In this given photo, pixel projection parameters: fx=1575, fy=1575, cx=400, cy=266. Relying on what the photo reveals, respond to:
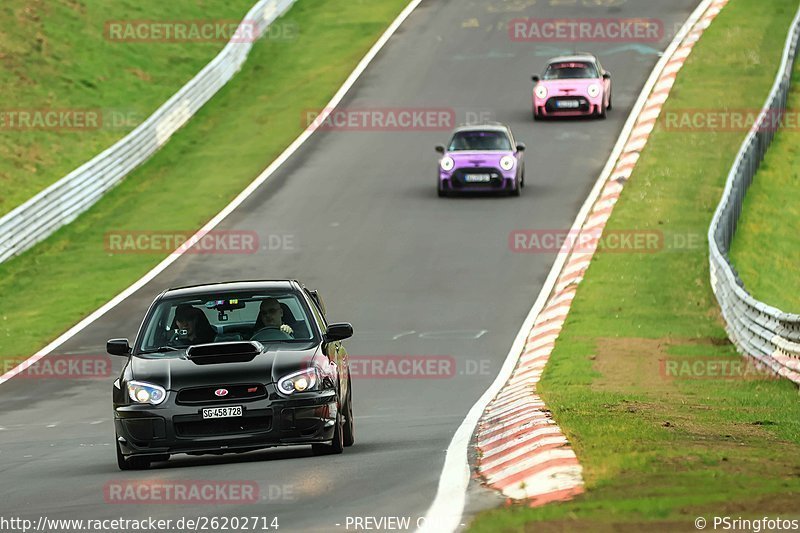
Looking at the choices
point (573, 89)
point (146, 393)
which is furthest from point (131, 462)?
point (573, 89)

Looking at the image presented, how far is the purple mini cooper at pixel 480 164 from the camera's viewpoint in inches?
1328

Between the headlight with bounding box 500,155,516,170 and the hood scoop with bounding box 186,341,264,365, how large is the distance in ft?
70.9

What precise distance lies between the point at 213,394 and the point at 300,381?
663 mm

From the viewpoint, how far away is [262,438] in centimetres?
1170

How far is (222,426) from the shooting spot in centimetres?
1170

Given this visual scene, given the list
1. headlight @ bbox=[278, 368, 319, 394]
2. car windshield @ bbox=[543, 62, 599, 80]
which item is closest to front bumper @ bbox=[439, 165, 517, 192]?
car windshield @ bbox=[543, 62, 599, 80]

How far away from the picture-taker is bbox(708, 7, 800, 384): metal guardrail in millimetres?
17656

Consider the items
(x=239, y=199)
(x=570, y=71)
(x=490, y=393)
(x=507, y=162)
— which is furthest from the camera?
(x=570, y=71)

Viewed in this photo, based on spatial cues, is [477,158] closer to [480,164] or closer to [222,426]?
[480,164]

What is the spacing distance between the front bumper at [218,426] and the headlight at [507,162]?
22.1m

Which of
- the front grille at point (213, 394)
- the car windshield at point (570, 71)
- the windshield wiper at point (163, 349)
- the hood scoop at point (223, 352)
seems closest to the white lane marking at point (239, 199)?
the car windshield at point (570, 71)

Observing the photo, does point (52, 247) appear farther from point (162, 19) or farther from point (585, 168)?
point (162, 19)

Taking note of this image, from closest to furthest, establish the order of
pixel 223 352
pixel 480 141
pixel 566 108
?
pixel 223 352
pixel 480 141
pixel 566 108

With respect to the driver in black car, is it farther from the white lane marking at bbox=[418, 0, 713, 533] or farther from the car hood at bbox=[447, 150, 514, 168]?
the car hood at bbox=[447, 150, 514, 168]
